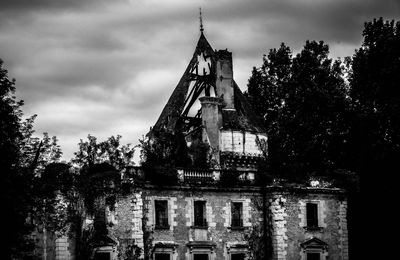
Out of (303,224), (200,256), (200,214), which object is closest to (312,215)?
(303,224)

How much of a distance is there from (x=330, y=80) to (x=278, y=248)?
1999 cm

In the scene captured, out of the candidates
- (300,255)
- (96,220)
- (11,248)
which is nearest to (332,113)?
(300,255)

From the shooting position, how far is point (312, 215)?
117 feet

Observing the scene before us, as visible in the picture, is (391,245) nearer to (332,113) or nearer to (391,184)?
(391,184)

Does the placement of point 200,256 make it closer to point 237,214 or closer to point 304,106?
point 237,214

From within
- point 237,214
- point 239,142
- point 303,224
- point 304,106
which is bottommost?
point 303,224

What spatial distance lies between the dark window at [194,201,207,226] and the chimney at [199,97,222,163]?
321 inches

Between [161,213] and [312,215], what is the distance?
8.78m

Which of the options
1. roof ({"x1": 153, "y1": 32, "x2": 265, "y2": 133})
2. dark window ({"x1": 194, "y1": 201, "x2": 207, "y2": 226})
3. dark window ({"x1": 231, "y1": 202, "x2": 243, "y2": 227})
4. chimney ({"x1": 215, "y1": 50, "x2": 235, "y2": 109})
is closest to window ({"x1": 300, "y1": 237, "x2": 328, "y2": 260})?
dark window ({"x1": 231, "y1": 202, "x2": 243, "y2": 227})

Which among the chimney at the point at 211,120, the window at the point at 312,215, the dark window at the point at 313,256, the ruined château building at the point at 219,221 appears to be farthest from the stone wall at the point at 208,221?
the chimney at the point at 211,120

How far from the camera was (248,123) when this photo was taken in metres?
A: 45.2

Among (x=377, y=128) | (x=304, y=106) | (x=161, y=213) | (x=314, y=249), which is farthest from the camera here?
(x=304, y=106)

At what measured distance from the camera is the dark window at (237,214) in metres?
34.8

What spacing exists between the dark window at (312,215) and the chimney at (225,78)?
12.1 metres
